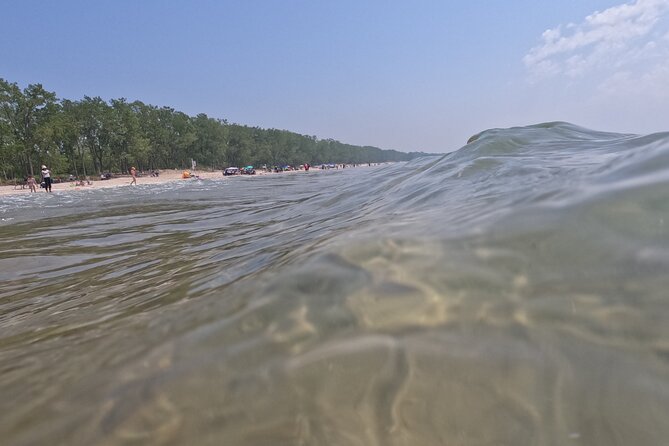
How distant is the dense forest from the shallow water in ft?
154

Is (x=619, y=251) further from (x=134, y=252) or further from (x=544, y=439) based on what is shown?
(x=134, y=252)

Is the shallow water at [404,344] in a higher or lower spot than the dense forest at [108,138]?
lower

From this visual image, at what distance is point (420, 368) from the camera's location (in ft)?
3.17

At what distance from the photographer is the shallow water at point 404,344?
0.83m

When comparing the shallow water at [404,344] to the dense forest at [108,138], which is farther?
the dense forest at [108,138]

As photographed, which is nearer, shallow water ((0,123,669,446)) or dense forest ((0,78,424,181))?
shallow water ((0,123,669,446))

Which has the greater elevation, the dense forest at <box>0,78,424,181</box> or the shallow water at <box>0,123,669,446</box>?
the dense forest at <box>0,78,424,181</box>

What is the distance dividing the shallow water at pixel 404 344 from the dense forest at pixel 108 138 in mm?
46825

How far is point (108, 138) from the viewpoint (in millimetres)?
50000

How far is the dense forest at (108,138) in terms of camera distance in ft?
125

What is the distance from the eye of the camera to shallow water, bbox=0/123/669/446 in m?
0.83

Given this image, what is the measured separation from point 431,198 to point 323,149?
11722 cm

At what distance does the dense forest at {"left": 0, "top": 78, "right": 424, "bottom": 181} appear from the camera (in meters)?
38.1

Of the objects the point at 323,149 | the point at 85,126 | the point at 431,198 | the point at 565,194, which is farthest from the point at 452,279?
the point at 323,149
